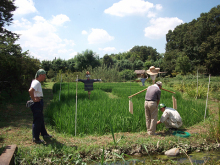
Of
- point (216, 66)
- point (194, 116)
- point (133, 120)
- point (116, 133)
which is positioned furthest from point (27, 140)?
point (216, 66)

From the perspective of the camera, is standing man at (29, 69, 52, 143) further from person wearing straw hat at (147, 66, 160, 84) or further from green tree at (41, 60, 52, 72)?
green tree at (41, 60, 52, 72)

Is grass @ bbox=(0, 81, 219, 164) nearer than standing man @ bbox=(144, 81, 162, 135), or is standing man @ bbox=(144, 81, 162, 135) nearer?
grass @ bbox=(0, 81, 219, 164)

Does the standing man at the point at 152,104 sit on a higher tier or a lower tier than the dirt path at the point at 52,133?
higher

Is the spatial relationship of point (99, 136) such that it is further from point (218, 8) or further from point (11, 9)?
point (218, 8)

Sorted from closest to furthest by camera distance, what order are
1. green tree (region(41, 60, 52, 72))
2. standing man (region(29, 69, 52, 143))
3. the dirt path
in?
standing man (region(29, 69, 52, 143)) < the dirt path < green tree (region(41, 60, 52, 72))

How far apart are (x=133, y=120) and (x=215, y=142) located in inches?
71.4

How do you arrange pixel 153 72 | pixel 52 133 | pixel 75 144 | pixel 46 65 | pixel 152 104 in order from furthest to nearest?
1. pixel 46 65
2. pixel 153 72
3. pixel 52 133
4. pixel 152 104
5. pixel 75 144

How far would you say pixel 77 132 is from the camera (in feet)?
13.2

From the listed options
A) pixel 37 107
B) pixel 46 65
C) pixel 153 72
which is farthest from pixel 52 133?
pixel 46 65

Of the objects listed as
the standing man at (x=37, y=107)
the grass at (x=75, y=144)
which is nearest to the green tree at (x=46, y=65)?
the grass at (x=75, y=144)

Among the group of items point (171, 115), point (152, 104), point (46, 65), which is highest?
point (46, 65)

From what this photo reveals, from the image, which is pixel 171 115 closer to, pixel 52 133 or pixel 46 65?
pixel 52 133

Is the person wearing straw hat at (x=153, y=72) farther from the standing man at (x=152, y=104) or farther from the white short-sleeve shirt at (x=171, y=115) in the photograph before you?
the white short-sleeve shirt at (x=171, y=115)

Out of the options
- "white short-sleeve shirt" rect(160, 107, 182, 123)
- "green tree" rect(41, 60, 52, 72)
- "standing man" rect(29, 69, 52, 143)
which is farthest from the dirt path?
"green tree" rect(41, 60, 52, 72)
